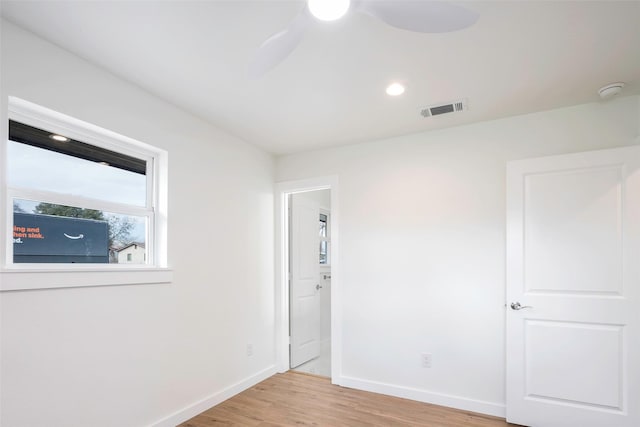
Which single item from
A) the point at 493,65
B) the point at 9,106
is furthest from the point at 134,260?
the point at 493,65

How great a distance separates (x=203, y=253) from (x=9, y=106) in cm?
163

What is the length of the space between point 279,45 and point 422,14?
585 millimetres

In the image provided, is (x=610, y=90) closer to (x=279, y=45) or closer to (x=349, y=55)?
(x=349, y=55)

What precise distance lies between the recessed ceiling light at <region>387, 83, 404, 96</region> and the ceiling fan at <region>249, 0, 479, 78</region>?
105 centimetres

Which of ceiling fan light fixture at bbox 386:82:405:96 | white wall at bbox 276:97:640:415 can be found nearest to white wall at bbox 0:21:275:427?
white wall at bbox 276:97:640:415

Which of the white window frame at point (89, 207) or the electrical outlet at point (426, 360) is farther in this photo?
the electrical outlet at point (426, 360)

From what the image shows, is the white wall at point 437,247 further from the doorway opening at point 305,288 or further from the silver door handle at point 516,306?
the doorway opening at point 305,288

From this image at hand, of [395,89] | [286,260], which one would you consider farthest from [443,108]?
[286,260]

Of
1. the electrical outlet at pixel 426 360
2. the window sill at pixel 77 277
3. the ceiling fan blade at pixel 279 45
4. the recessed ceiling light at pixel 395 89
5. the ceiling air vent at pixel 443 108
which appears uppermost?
the recessed ceiling light at pixel 395 89

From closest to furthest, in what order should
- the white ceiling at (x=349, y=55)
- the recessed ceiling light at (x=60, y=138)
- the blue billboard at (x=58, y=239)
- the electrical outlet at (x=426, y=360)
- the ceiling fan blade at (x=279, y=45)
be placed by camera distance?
the ceiling fan blade at (x=279, y=45)
the white ceiling at (x=349, y=55)
the blue billboard at (x=58, y=239)
the recessed ceiling light at (x=60, y=138)
the electrical outlet at (x=426, y=360)

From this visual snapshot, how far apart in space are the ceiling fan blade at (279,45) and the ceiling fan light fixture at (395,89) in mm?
1147

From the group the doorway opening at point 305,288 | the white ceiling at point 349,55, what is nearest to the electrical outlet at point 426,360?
the doorway opening at point 305,288

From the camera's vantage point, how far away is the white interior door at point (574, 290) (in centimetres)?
250

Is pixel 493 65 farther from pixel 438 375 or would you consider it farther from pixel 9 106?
pixel 9 106
